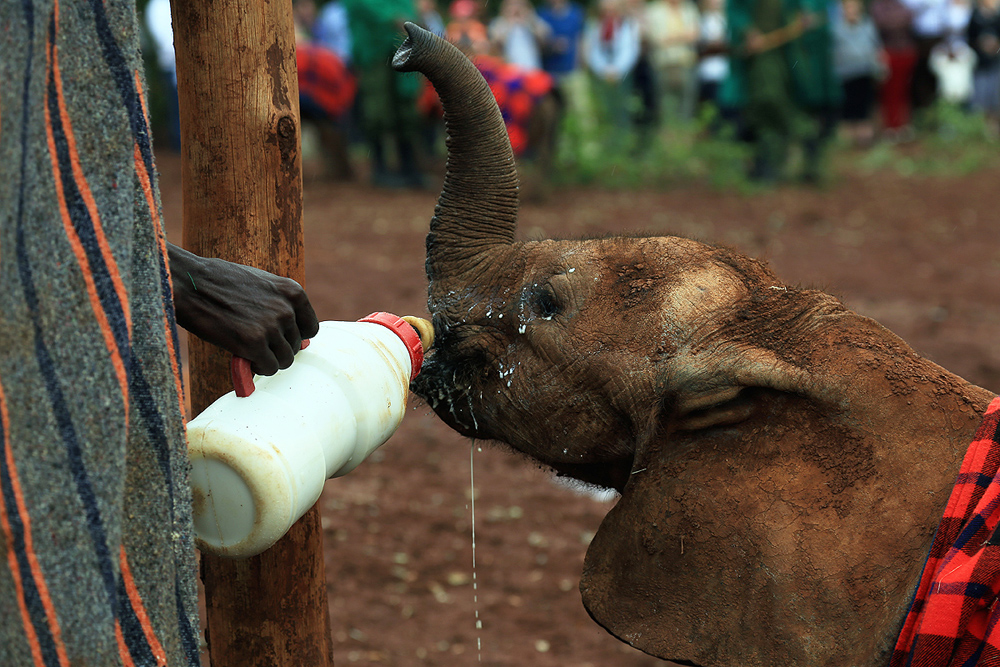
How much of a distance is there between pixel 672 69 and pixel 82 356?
15.7 metres

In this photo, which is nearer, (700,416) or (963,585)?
(963,585)

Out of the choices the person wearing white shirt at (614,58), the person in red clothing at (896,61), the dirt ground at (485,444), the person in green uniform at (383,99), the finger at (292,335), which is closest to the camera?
the finger at (292,335)

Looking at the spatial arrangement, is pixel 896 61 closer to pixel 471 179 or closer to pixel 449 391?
pixel 471 179

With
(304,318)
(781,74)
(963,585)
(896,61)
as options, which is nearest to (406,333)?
(304,318)

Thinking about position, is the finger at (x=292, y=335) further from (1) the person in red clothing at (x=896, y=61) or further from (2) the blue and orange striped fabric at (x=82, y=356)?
(1) the person in red clothing at (x=896, y=61)

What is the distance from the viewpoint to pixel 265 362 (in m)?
1.85

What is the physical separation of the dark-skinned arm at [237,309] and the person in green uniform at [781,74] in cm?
1184

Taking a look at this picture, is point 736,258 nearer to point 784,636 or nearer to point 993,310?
point 784,636

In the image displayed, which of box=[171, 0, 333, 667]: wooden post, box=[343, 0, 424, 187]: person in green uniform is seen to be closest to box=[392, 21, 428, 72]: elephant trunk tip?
box=[171, 0, 333, 667]: wooden post

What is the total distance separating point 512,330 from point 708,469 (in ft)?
2.06

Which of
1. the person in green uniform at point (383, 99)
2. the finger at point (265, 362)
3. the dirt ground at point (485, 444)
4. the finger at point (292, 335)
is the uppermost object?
the finger at point (292, 335)

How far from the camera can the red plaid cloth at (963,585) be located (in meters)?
1.80

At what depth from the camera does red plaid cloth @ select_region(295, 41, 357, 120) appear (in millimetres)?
13289

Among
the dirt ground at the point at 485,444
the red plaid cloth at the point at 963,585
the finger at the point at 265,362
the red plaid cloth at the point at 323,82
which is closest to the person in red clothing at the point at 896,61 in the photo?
the dirt ground at the point at 485,444
